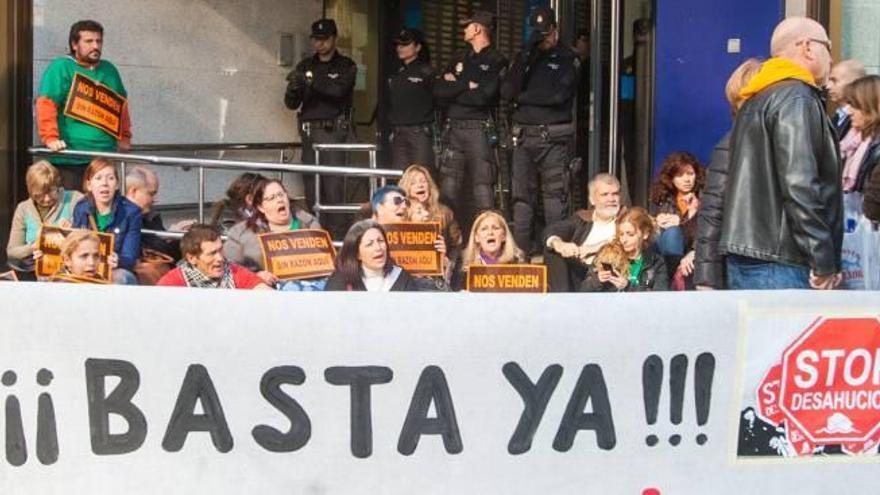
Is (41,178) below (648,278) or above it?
above

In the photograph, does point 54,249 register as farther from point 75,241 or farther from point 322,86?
point 322,86

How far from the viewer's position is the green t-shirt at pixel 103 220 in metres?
9.90

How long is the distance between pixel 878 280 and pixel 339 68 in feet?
18.7

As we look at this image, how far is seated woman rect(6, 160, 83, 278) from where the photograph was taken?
10105mm

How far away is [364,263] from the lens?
8.36 metres

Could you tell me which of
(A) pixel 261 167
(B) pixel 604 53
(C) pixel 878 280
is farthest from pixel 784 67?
(B) pixel 604 53

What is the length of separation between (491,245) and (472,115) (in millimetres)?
2908

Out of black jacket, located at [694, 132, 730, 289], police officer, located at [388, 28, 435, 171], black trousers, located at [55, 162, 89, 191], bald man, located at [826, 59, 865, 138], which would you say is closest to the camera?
black jacket, located at [694, 132, 730, 289]

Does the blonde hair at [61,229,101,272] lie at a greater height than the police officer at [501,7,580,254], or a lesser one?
lesser

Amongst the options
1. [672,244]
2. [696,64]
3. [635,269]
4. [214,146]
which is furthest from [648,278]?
[214,146]

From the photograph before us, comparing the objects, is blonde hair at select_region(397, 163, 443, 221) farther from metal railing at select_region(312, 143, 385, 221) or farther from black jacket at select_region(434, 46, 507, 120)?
black jacket at select_region(434, 46, 507, 120)

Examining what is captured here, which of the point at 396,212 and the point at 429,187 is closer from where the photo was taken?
the point at 396,212

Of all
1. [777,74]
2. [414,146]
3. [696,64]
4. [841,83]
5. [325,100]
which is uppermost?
[696,64]

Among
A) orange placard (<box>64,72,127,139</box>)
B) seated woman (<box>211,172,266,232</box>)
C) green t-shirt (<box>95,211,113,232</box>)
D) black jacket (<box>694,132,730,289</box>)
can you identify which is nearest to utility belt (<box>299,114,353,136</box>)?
orange placard (<box>64,72,127,139</box>)
